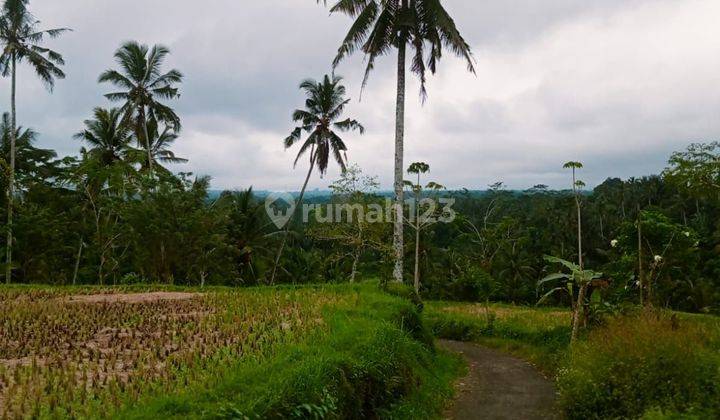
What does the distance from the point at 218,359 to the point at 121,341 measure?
2.03 m

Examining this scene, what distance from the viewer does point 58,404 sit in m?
4.48

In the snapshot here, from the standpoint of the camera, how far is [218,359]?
608cm

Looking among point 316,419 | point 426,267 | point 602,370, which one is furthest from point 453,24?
point 426,267

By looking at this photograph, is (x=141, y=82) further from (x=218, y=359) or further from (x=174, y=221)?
(x=218, y=359)

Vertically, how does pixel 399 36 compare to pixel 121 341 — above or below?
above

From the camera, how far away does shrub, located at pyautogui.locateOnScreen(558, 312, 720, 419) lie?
646cm

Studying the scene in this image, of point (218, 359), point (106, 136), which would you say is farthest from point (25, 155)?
point (218, 359)

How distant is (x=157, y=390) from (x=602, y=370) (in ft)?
19.8

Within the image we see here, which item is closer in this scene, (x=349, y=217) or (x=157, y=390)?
(x=157, y=390)

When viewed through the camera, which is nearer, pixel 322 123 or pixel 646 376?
pixel 646 376

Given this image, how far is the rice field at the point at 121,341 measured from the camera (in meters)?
4.77

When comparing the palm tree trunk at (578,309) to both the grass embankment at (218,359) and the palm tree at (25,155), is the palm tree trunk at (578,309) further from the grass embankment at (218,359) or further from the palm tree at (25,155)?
the palm tree at (25,155)

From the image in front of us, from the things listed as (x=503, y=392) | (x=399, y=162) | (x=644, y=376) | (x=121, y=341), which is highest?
(x=399, y=162)

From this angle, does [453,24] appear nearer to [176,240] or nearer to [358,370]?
[358,370]
